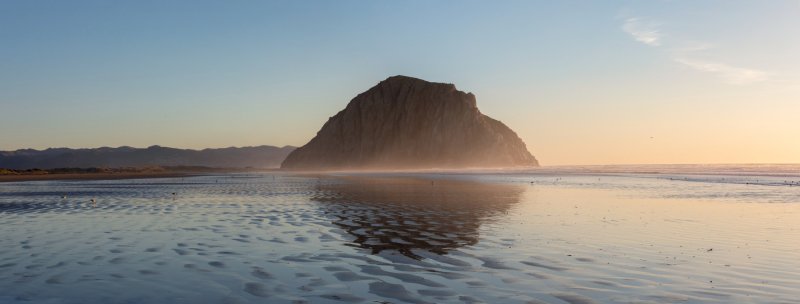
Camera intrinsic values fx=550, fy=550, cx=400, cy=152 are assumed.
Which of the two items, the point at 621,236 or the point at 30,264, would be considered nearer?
the point at 30,264

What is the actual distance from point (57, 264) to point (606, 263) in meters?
11.4

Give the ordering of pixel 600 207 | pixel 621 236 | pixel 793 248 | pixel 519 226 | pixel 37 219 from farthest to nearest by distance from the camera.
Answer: pixel 600 207 < pixel 37 219 < pixel 519 226 < pixel 621 236 < pixel 793 248

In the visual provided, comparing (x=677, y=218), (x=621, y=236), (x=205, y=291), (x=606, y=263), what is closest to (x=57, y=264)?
(x=205, y=291)

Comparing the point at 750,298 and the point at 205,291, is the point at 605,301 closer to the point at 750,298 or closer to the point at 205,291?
the point at 750,298

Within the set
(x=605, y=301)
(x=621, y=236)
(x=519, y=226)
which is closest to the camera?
(x=605, y=301)

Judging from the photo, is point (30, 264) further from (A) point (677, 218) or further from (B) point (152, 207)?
(A) point (677, 218)

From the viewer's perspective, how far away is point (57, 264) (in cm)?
1140

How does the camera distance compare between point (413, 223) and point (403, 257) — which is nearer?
point (403, 257)

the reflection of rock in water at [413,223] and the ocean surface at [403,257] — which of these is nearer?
the ocean surface at [403,257]

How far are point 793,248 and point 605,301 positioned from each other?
8.49m

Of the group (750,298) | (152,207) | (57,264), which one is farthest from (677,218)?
(152,207)

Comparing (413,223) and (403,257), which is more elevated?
(413,223)

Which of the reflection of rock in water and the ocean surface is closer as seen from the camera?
the ocean surface

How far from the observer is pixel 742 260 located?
11836 millimetres
